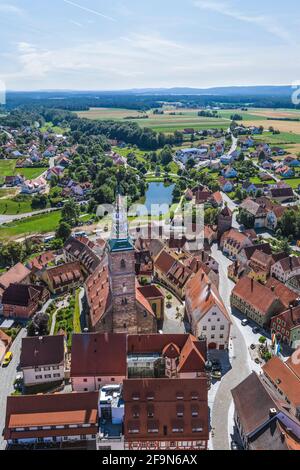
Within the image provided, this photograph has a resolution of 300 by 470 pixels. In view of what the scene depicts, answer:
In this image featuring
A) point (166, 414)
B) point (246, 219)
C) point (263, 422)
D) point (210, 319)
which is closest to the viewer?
point (263, 422)

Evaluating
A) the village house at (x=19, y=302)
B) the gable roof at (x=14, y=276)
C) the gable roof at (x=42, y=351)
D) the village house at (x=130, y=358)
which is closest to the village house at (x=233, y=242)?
the village house at (x=130, y=358)

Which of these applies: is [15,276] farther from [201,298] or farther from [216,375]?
[216,375]

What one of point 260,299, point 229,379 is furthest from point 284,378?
point 260,299

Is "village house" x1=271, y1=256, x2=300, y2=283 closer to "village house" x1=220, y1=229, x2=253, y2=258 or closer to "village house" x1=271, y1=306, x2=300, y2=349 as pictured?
"village house" x1=220, y1=229, x2=253, y2=258

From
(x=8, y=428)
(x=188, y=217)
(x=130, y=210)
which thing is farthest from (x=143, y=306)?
(x=130, y=210)

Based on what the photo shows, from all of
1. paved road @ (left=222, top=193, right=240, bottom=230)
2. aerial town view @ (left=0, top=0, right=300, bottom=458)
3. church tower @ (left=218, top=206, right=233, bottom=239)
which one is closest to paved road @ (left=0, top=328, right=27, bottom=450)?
aerial town view @ (left=0, top=0, right=300, bottom=458)

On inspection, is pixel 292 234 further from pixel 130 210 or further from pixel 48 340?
pixel 48 340
